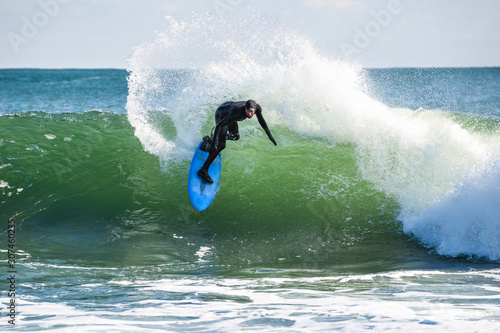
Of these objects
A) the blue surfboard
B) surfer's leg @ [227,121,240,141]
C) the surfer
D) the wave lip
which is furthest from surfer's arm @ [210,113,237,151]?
the wave lip

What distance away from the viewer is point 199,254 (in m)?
6.57

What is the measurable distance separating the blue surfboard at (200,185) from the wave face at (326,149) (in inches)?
15.0

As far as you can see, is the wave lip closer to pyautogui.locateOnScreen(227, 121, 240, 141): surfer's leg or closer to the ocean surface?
the ocean surface

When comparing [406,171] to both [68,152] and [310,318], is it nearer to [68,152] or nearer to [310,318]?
[310,318]

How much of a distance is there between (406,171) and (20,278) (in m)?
5.97

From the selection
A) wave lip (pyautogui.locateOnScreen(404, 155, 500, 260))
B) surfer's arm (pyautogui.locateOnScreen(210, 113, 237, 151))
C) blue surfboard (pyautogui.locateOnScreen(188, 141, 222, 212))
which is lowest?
wave lip (pyautogui.locateOnScreen(404, 155, 500, 260))

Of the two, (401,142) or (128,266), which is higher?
(401,142)

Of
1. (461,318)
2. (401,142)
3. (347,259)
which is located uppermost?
(401,142)

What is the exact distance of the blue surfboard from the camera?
7.46 metres

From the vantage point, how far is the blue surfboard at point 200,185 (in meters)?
7.46

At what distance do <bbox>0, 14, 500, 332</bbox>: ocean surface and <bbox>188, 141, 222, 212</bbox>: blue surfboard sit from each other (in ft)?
1.01

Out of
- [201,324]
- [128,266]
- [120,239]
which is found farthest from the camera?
[120,239]

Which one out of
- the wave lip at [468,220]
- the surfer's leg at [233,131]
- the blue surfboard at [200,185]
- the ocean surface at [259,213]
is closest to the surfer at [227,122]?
the surfer's leg at [233,131]

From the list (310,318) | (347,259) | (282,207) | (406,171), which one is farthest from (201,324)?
(406,171)
